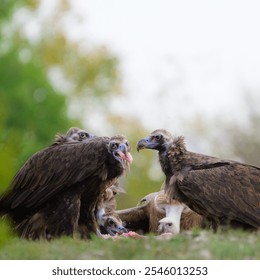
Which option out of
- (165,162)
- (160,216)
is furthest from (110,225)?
(165,162)

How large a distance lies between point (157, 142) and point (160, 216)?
1354 mm

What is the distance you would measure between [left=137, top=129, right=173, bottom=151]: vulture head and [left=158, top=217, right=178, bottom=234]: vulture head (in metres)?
1.04

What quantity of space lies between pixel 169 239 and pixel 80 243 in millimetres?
1043

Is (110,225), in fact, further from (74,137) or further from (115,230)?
(74,137)

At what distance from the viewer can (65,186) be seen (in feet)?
44.9

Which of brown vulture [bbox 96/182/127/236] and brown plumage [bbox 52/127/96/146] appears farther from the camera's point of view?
brown vulture [bbox 96/182/127/236]

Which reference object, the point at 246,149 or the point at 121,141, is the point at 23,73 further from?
the point at 121,141

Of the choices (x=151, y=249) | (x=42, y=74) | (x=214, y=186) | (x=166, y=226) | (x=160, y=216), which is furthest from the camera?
(x=42, y=74)

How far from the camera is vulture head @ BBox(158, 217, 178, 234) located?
47.4 ft

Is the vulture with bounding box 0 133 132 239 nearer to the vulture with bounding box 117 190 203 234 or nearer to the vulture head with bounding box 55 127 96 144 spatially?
the vulture head with bounding box 55 127 96 144

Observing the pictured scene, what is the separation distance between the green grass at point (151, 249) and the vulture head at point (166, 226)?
3.09 meters

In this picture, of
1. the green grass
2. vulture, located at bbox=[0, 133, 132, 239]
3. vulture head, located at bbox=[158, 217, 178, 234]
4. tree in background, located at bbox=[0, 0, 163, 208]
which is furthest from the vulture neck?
tree in background, located at bbox=[0, 0, 163, 208]

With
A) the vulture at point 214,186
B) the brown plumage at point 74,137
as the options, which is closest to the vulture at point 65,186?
the brown plumage at point 74,137
